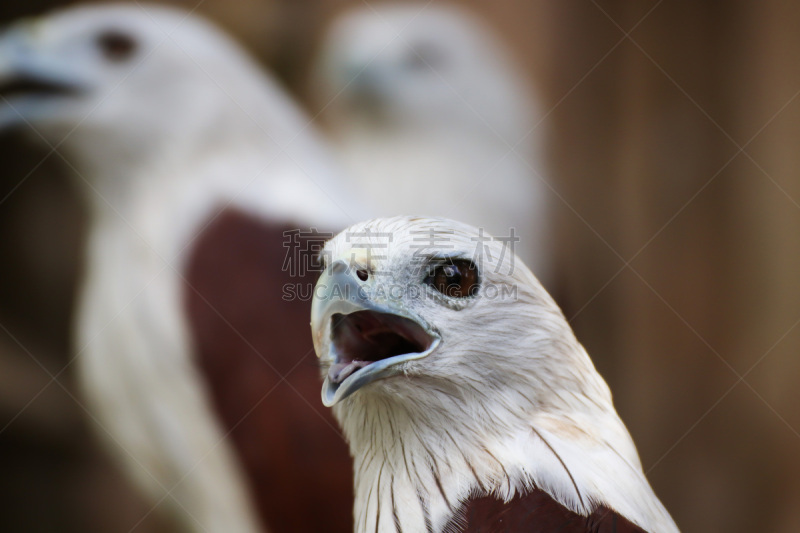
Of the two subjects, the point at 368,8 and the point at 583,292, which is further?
the point at 368,8

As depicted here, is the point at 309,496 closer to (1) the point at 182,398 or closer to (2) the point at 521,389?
(1) the point at 182,398

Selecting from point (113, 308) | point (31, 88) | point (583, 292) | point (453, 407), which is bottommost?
point (113, 308)

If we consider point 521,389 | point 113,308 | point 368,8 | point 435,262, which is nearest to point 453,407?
point 521,389

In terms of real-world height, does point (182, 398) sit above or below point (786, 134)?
below

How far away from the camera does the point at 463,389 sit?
1059mm

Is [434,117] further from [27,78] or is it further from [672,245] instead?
[27,78]

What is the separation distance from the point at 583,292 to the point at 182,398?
1424 millimetres

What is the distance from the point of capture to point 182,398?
2.21 metres

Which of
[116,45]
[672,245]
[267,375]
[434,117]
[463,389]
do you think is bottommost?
[267,375]

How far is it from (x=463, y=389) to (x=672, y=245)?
1737 mm

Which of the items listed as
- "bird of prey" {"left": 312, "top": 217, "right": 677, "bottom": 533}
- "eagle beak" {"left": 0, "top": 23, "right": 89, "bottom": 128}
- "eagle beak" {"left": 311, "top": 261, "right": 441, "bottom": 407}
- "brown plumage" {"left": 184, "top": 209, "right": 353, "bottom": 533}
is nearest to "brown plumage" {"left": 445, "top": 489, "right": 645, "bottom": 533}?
"bird of prey" {"left": 312, "top": 217, "right": 677, "bottom": 533}

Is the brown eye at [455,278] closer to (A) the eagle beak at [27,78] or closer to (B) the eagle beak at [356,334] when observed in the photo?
(B) the eagle beak at [356,334]

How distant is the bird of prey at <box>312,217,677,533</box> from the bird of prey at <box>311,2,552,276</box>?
1802 millimetres

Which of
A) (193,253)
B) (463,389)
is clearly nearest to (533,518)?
(463,389)
